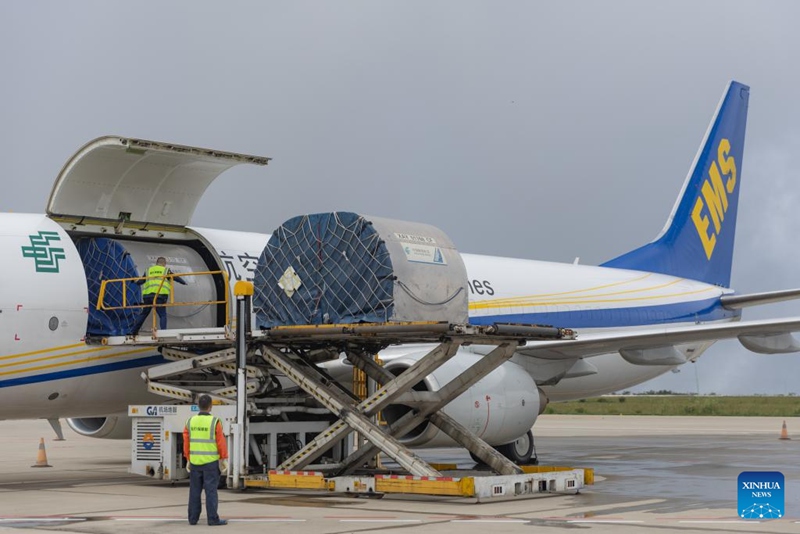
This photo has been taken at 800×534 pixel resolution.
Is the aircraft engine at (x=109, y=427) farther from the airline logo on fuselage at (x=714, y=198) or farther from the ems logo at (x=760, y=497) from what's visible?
the airline logo on fuselage at (x=714, y=198)

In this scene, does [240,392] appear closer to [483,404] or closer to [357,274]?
[357,274]

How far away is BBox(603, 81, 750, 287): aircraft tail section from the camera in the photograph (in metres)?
24.4

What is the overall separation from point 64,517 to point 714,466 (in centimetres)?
1064

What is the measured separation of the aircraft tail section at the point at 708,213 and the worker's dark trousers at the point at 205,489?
15.5 m

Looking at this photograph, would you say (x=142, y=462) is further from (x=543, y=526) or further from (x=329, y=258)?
(x=543, y=526)

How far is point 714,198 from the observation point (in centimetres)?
2509

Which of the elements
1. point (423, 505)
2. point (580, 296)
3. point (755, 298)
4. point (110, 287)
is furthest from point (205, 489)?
point (755, 298)

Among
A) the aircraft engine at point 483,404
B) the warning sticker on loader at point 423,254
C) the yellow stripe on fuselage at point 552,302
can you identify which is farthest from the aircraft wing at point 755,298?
the warning sticker on loader at point 423,254

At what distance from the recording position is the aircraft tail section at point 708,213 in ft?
80.1

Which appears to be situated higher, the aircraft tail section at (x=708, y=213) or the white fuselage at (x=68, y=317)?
the aircraft tail section at (x=708, y=213)

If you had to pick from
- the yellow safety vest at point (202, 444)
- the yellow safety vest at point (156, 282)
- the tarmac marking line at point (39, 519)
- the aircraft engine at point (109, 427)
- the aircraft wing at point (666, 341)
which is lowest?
the tarmac marking line at point (39, 519)

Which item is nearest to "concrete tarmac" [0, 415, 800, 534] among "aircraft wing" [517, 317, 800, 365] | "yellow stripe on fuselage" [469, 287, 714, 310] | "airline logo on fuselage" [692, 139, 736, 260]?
"aircraft wing" [517, 317, 800, 365]

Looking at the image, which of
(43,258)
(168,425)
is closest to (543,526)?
(168,425)

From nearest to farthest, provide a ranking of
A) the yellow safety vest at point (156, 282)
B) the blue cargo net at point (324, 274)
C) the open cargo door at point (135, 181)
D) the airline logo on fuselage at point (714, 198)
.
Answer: the blue cargo net at point (324, 274)
the yellow safety vest at point (156, 282)
the open cargo door at point (135, 181)
the airline logo on fuselage at point (714, 198)
